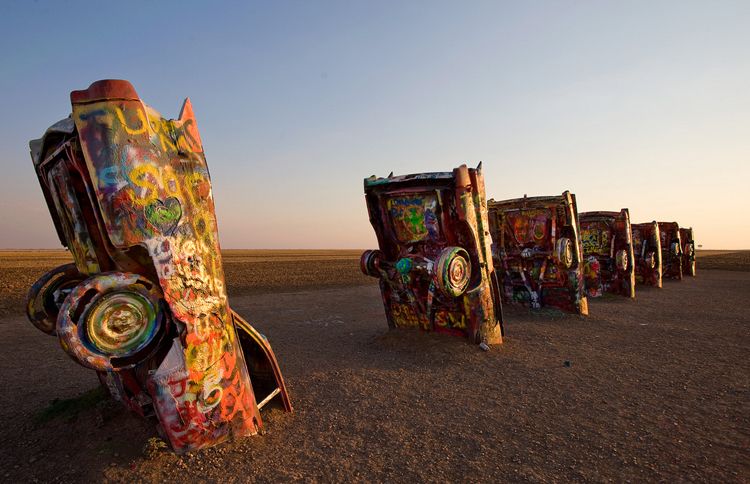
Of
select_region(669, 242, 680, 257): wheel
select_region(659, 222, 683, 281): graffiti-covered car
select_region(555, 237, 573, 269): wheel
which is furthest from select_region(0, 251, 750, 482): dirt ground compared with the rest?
select_region(659, 222, 683, 281): graffiti-covered car

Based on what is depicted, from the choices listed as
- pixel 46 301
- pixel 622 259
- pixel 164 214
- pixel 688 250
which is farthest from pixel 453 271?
pixel 688 250

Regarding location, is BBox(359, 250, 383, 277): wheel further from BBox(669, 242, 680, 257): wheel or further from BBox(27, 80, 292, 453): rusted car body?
BBox(669, 242, 680, 257): wheel

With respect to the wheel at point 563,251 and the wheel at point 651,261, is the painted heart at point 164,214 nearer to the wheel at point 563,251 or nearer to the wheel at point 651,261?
the wheel at point 563,251

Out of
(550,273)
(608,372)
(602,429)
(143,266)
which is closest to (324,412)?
(143,266)

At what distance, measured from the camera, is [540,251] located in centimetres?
1135

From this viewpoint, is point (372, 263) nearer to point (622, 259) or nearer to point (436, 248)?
point (436, 248)

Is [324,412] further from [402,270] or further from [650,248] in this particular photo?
[650,248]

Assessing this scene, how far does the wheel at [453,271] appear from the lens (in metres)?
6.51

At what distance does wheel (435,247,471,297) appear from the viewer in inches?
256

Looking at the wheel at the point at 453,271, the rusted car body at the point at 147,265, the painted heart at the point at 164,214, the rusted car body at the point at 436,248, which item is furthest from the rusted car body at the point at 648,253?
the painted heart at the point at 164,214

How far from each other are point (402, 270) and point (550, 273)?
19.2 feet

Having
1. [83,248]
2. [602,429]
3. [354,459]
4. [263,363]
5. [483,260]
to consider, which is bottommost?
[602,429]

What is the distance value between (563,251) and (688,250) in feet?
63.5

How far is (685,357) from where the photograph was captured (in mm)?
7418
